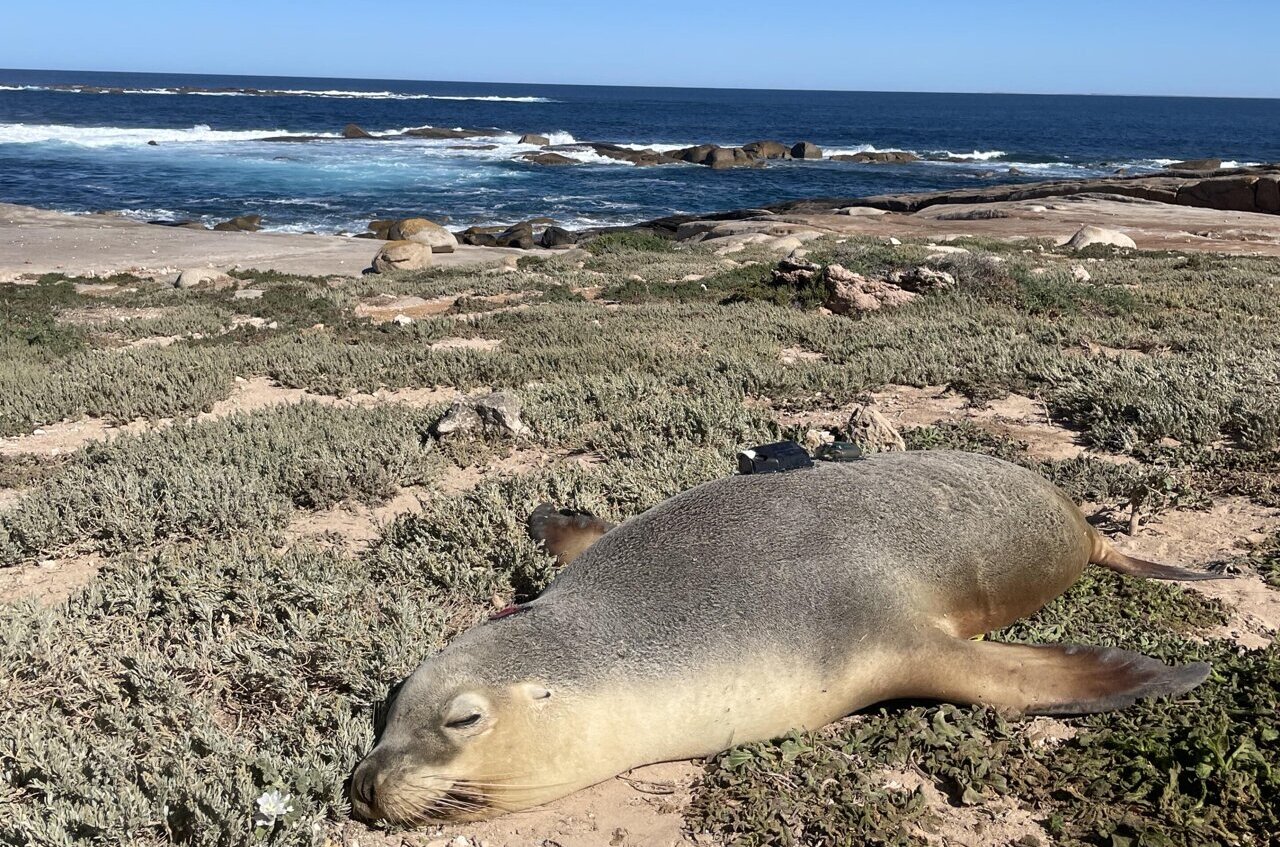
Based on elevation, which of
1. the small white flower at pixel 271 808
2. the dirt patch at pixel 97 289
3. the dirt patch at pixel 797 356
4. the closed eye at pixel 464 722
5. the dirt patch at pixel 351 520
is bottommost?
the dirt patch at pixel 351 520

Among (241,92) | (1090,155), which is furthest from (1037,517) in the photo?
(241,92)

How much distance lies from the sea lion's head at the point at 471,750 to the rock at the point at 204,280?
15815 millimetres

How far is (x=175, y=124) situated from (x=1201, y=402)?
9221 centimetres

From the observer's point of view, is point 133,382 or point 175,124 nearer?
point 133,382

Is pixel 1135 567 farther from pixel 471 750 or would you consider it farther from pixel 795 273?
pixel 795 273

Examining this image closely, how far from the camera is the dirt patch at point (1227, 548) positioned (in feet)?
13.2

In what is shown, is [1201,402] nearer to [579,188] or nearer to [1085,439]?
[1085,439]

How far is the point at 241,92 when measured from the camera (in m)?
148

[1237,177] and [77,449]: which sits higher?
[1237,177]

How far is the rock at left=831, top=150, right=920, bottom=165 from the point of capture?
6767 centimetres

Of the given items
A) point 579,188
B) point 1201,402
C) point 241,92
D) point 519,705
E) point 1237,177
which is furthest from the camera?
point 241,92

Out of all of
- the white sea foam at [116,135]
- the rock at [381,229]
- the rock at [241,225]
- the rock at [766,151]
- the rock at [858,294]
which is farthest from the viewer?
the rock at [766,151]

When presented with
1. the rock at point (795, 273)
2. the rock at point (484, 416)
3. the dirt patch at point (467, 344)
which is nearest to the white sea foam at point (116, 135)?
the dirt patch at point (467, 344)

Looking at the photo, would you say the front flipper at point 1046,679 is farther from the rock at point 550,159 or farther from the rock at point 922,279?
the rock at point 550,159
